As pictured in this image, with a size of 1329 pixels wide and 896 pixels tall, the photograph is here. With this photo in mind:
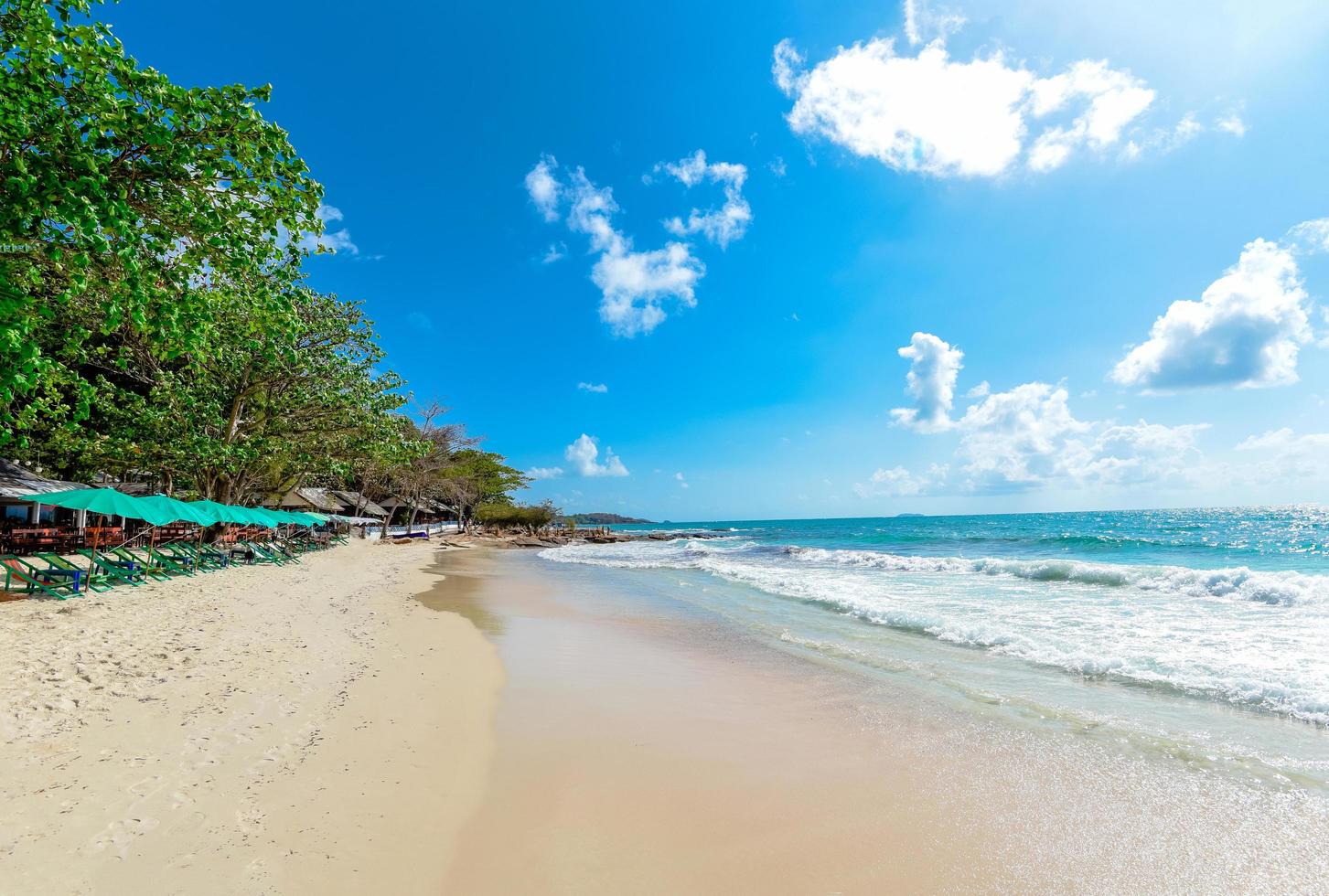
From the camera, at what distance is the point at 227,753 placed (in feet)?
13.5

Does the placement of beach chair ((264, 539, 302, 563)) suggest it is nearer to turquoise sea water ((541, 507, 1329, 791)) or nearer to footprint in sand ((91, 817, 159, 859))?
turquoise sea water ((541, 507, 1329, 791))

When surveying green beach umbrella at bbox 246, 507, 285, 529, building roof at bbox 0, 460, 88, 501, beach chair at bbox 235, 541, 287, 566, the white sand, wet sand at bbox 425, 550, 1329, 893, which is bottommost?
wet sand at bbox 425, 550, 1329, 893

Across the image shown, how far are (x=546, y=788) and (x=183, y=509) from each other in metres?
13.3

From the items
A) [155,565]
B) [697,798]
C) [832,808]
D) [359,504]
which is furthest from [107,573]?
[359,504]

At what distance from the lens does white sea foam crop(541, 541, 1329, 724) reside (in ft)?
23.1

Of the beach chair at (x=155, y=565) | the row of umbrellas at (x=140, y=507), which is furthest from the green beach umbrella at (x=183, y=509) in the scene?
the beach chair at (x=155, y=565)

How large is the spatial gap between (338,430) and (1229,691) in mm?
23885

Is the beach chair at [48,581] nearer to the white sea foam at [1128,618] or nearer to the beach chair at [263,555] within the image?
the beach chair at [263,555]

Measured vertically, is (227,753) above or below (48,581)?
below

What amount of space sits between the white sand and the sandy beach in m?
0.02

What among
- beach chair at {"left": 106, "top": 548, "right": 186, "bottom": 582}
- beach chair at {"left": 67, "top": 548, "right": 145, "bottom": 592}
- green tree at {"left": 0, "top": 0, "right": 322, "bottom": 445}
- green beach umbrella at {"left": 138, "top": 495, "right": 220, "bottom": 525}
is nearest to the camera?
green tree at {"left": 0, "top": 0, "right": 322, "bottom": 445}

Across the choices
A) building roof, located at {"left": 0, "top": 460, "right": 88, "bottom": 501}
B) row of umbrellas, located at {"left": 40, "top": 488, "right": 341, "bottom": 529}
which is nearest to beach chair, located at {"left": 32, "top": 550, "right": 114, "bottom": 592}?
row of umbrellas, located at {"left": 40, "top": 488, "right": 341, "bottom": 529}

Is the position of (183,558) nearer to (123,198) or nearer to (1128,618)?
(123,198)

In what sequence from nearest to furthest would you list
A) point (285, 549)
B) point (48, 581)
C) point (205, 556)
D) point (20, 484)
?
point (48, 581) < point (20, 484) < point (205, 556) < point (285, 549)
